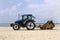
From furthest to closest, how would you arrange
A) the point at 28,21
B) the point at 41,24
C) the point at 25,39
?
the point at 41,24, the point at 28,21, the point at 25,39

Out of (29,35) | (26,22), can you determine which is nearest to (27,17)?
(26,22)

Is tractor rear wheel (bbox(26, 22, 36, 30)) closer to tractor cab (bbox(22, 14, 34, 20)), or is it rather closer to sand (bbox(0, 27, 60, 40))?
tractor cab (bbox(22, 14, 34, 20))

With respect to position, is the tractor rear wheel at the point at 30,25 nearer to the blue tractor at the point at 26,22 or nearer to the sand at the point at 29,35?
the blue tractor at the point at 26,22

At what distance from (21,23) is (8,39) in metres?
10.1

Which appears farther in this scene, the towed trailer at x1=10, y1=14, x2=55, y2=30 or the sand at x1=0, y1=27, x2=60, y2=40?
the towed trailer at x1=10, y1=14, x2=55, y2=30

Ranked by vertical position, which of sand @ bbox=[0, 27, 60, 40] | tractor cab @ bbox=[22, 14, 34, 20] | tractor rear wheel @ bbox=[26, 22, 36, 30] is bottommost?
sand @ bbox=[0, 27, 60, 40]

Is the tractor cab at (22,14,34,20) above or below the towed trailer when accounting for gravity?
above

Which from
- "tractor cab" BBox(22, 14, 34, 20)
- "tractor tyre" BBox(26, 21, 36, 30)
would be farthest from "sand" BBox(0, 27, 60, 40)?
"tractor cab" BBox(22, 14, 34, 20)

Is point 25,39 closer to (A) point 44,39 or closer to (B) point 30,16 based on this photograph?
(A) point 44,39

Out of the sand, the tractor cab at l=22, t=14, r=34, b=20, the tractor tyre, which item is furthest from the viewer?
the tractor cab at l=22, t=14, r=34, b=20

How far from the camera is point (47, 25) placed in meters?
23.8

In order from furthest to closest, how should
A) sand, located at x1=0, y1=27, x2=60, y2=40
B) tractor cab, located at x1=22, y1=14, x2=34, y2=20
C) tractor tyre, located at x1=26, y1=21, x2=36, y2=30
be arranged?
tractor cab, located at x1=22, y1=14, x2=34, y2=20 → tractor tyre, located at x1=26, y1=21, x2=36, y2=30 → sand, located at x1=0, y1=27, x2=60, y2=40

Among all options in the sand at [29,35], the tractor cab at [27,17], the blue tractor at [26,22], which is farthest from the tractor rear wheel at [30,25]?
the sand at [29,35]

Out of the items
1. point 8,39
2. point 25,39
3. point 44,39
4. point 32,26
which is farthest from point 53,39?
point 32,26
